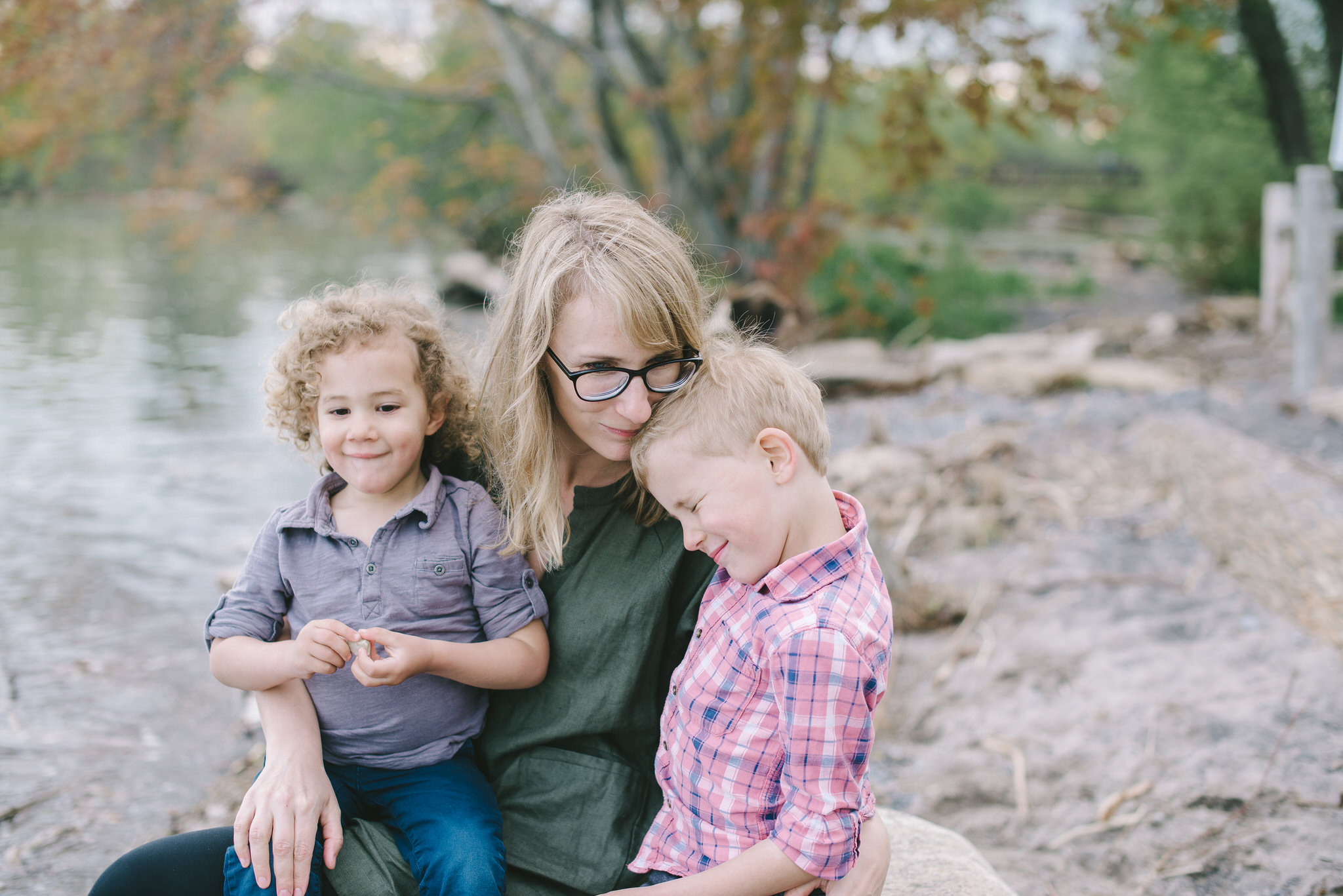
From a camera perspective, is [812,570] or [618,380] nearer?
[812,570]

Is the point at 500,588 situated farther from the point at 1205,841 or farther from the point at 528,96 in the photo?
the point at 528,96

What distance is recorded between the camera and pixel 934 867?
82.7 inches

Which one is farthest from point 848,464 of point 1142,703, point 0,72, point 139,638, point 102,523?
point 0,72

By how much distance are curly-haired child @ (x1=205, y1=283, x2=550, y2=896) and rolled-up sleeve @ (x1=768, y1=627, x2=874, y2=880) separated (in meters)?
0.52

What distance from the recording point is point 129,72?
879cm

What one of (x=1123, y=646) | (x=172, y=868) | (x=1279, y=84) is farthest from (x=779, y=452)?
(x=1279, y=84)

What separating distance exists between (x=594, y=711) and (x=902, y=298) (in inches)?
387

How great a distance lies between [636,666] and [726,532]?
38cm

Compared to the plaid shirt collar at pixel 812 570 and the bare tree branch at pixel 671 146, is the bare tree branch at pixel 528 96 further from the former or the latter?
the plaid shirt collar at pixel 812 570

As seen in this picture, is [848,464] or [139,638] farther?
[848,464]

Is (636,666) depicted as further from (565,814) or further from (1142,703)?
(1142,703)

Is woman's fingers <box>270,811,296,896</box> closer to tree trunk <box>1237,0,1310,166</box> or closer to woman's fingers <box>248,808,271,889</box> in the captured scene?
woman's fingers <box>248,808,271,889</box>

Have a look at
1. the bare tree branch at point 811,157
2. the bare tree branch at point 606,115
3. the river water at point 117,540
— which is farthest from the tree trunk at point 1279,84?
the river water at point 117,540

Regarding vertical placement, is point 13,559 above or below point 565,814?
below
